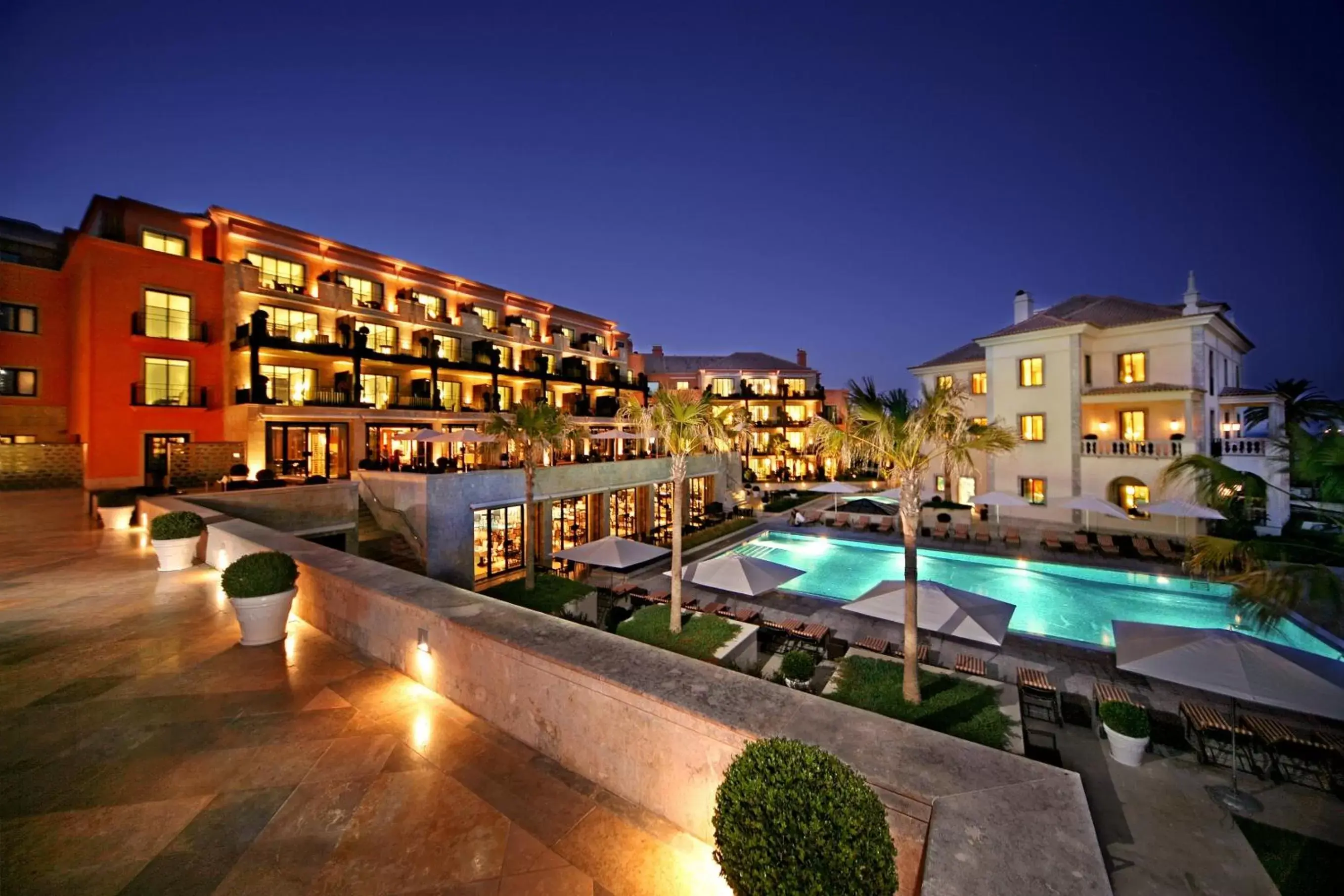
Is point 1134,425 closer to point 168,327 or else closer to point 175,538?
point 175,538

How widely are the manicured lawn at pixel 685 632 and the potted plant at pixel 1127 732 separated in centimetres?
568

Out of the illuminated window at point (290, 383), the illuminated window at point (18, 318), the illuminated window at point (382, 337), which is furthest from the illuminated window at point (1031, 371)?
the illuminated window at point (18, 318)

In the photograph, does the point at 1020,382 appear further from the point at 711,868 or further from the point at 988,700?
the point at 711,868

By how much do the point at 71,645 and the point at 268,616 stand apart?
2.51 meters

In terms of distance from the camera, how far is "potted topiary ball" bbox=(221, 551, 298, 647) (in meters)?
6.48

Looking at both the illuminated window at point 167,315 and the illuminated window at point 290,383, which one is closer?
the illuminated window at point 167,315

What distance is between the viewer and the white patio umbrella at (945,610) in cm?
877

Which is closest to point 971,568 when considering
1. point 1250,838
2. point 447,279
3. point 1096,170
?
point 1250,838

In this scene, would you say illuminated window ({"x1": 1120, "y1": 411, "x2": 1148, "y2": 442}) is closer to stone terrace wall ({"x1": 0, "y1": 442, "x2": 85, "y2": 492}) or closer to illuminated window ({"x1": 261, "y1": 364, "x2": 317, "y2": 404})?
illuminated window ({"x1": 261, "y1": 364, "x2": 317, "y2": 404})

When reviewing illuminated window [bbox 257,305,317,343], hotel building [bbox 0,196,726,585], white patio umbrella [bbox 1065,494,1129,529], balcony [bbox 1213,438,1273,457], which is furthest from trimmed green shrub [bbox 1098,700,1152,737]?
illuminated window [bbox 257,305,317,343]

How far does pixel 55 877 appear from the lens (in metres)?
3.12

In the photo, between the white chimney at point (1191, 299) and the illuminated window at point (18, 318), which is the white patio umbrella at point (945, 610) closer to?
the white chimney at point (1191, 299)

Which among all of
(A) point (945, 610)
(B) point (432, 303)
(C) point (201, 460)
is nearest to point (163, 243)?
(C) point (201, 460)

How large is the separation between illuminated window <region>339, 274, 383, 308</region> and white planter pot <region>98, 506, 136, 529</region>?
46.0 feet
